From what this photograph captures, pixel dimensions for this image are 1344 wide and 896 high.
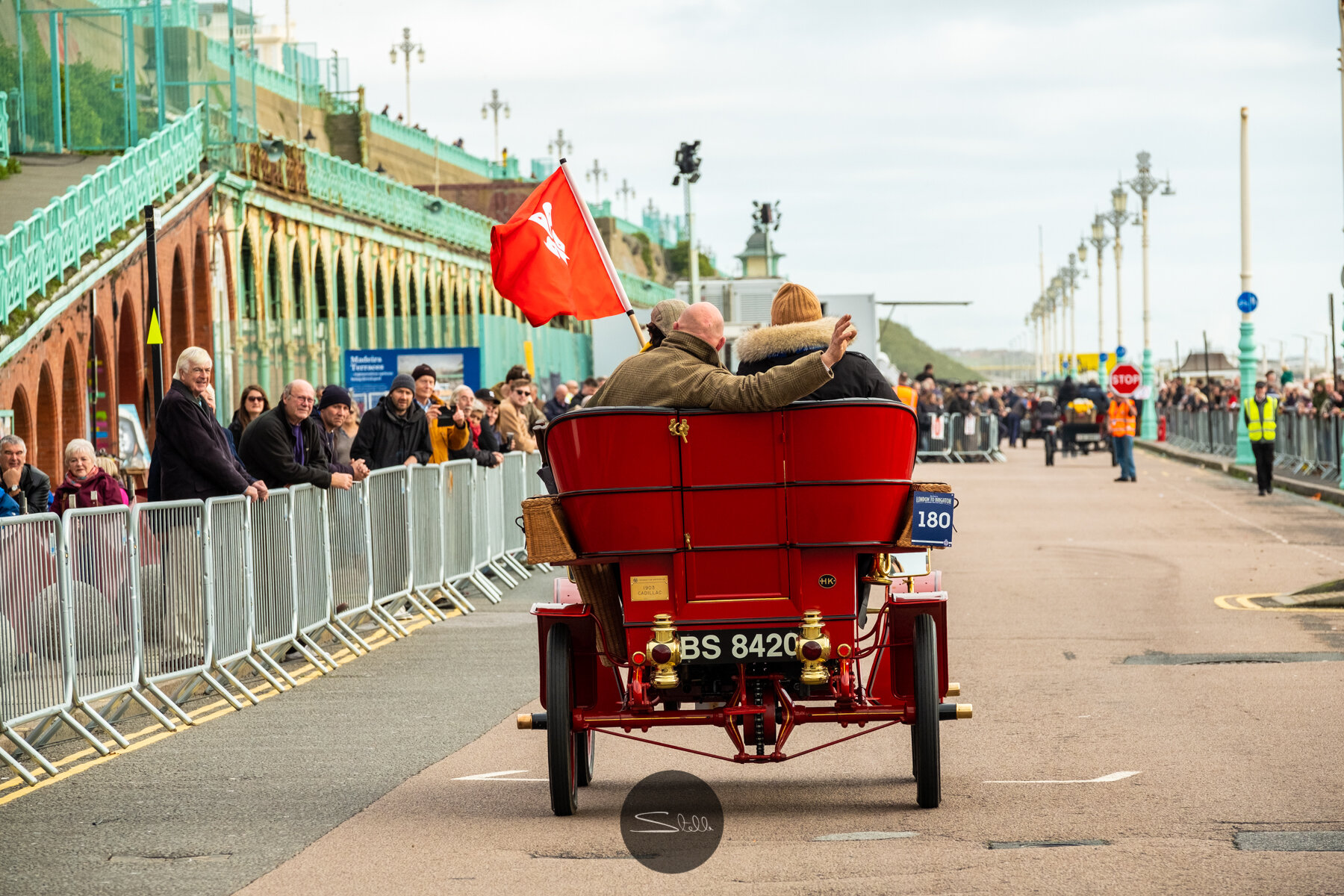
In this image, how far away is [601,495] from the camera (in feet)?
25.2

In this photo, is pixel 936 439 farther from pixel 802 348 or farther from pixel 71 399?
pixel 802 348

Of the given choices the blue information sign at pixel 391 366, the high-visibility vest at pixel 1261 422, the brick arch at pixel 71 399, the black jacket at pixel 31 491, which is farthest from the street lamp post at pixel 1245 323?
the black jacket at pixel 31 491

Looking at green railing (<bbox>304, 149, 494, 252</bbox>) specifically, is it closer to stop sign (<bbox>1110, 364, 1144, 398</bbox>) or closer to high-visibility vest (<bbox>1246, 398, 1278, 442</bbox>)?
stop sign (<bbox>1110, 364, 1144, 398</bbox>)

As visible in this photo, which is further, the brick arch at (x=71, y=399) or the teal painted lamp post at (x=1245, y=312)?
the teal painted lamp post at (x=1245, y=312)

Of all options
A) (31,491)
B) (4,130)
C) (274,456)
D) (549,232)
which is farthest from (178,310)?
(549,232)

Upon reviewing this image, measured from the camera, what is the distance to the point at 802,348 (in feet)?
26.1

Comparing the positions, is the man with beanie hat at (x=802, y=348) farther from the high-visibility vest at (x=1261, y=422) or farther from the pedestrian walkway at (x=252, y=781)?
the high-visibility vest at (x=1261, y=422)

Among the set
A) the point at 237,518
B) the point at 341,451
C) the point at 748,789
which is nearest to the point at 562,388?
the point at 341,451

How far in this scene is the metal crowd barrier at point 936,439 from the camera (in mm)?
49625

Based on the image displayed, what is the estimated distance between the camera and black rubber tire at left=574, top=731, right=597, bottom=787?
848 cm

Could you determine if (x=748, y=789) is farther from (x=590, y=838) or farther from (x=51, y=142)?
(x=51, y=142)

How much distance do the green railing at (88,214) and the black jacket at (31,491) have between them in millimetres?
9745

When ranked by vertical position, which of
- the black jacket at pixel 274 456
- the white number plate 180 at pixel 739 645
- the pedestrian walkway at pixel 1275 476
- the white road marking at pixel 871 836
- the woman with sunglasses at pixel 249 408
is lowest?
the white road marking at pixel 871 836

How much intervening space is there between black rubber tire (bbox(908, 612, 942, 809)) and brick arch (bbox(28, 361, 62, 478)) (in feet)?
60.0
